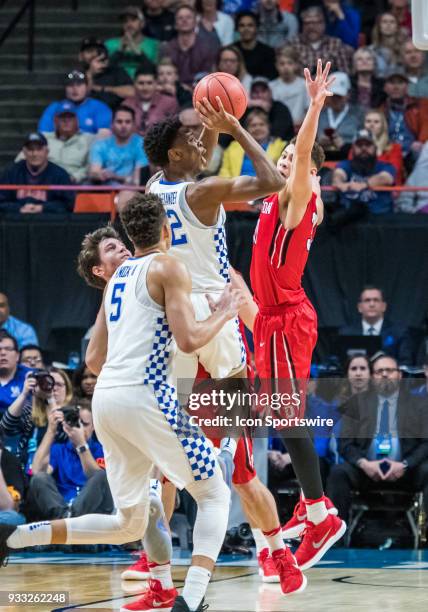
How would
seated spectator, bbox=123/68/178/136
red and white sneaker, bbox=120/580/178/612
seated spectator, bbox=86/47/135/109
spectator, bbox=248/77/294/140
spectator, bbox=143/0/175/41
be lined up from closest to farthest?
red and white sneaker, bbox=120/580/178/612, spectator, bbox=248/77/294/140, seated spectator, bbox=123/68/178/136, seated spectator, bbox=86/47/135/109, spectator, bbox=143/0/175/41

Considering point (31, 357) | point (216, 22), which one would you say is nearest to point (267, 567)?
point (31, 357)

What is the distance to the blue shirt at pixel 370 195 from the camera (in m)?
12.3

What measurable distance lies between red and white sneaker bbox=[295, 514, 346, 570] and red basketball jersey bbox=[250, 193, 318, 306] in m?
1.50

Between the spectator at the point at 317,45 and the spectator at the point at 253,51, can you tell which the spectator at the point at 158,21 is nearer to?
the spectator at the point at 253,51

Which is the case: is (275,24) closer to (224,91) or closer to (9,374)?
(9,374)

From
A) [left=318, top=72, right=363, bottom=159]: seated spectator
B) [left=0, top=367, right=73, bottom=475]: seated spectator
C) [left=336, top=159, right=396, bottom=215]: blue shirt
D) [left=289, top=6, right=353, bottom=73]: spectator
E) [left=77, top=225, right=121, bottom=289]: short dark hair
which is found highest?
[left=289, top=6, right=353, bottom=73]: spectator

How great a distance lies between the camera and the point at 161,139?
7504 mm

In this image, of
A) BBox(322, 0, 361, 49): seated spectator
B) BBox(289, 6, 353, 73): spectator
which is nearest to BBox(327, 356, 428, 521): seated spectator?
BBox(289, 6, 353, 73): spectator

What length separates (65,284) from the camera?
1282 cm

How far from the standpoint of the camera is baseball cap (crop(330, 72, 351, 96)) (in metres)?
14.4

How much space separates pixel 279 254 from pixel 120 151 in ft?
20.7

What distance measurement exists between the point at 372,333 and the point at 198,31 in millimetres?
5629

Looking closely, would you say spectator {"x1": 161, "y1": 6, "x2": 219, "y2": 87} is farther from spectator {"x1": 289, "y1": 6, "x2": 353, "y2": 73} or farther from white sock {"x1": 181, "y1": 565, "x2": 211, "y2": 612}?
white sock {"x1": 181, "y1": 565, "x2": 211, "y2": 612}

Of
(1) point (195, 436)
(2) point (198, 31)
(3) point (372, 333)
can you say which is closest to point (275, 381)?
(1) point (195, 436)
